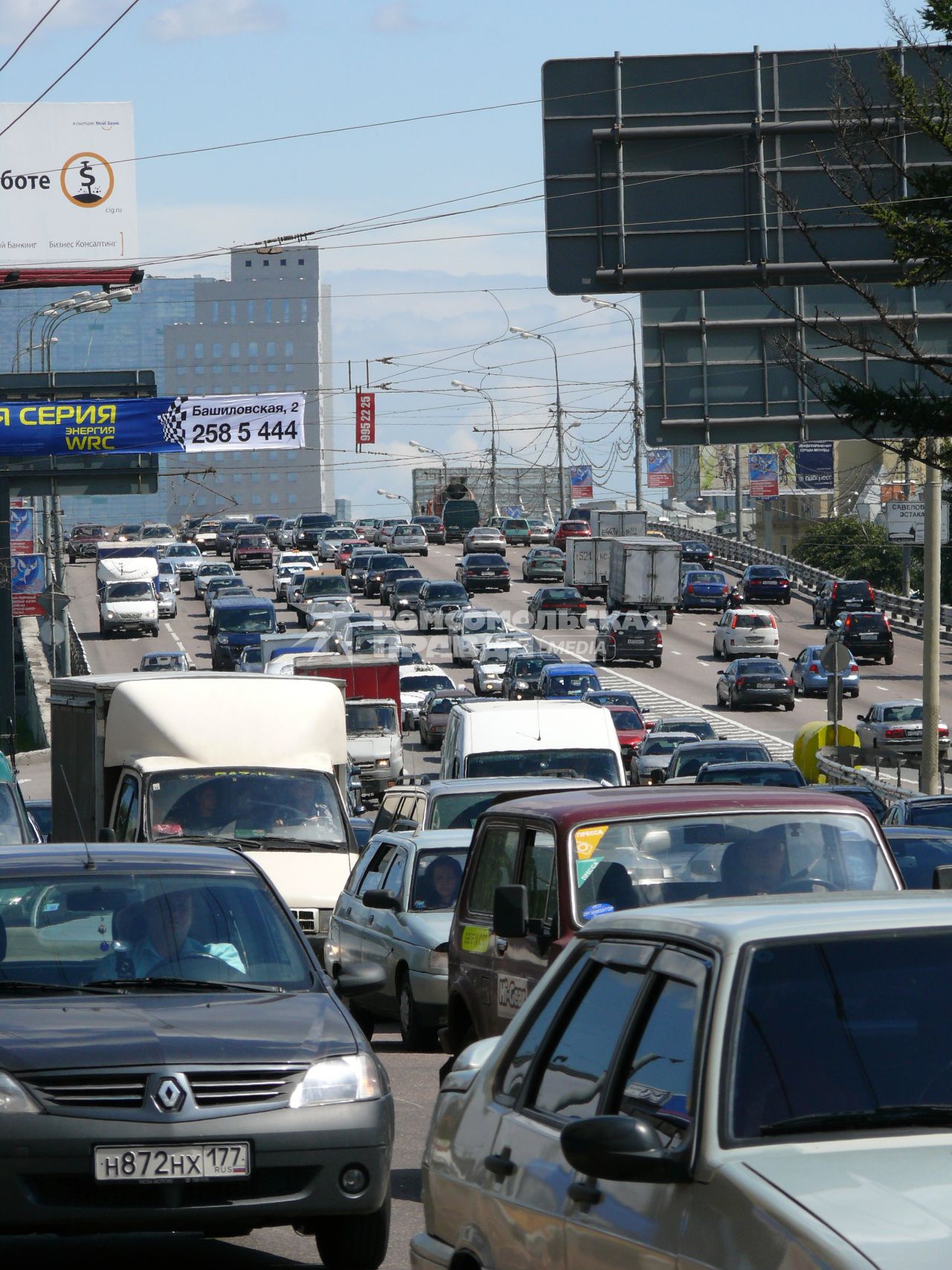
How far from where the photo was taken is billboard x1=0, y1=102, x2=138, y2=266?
53.7 m

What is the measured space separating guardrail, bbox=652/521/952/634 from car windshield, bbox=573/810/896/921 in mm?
56585

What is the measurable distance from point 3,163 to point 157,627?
805 inches

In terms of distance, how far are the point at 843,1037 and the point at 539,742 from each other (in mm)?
16390

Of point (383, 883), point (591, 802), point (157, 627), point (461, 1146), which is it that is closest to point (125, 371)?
point (157, 627)

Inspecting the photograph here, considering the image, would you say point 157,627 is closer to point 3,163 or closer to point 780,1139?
point 3,163

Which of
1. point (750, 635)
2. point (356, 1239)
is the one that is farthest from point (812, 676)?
point (356, 1239)

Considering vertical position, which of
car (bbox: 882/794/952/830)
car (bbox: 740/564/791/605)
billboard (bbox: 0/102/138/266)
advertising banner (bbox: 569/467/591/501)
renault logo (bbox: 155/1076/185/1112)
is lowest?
car (bbox: 740/564/791/605)

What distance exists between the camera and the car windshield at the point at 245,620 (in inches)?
2357

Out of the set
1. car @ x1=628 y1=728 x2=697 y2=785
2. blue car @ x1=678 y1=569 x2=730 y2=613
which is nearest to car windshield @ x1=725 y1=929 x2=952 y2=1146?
car @ x1=628 y1=728 x2=697 y2=785

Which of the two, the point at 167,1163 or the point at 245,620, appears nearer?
the point at 167,1163

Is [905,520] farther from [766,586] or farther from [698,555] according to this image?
[698,555]

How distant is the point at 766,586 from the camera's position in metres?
75.9

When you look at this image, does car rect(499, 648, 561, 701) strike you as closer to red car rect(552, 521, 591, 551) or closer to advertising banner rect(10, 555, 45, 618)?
advertising banner rect(10, 555, 45, 618)

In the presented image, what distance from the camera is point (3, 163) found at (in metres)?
54.1
